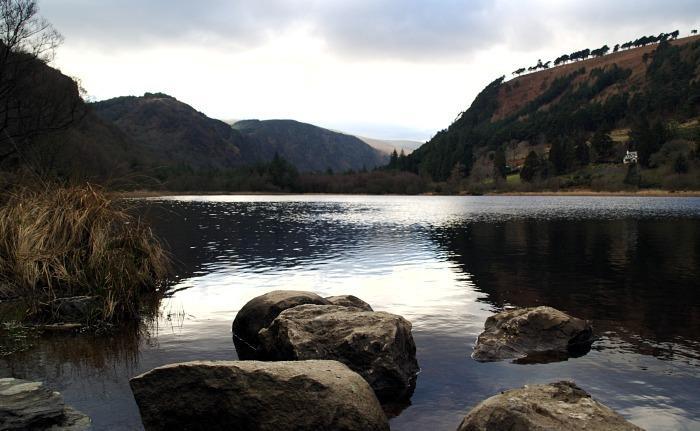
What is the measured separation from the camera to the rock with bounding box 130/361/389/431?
925 cm

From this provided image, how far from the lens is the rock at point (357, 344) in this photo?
1279cm

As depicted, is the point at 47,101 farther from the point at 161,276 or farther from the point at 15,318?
the point at 15,318

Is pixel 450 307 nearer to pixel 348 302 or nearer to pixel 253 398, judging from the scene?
pixel 348 302

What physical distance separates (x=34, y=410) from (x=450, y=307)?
1708 centimetres

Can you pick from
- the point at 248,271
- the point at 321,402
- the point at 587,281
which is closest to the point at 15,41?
the point at 248,271

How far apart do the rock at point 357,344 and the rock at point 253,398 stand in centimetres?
280

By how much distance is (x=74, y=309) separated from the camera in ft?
57.9

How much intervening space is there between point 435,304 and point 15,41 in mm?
36780

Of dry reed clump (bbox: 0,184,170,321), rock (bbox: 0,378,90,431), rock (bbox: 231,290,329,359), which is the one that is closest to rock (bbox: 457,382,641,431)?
rock (bbox: 0,378,90,431)

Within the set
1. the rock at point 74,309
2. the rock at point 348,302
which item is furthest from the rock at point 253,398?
the rock at point 74,309

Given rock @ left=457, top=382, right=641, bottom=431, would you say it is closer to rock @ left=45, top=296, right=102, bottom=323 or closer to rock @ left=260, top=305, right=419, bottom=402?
rock @ left=260, top=305, right=419, bottom=402

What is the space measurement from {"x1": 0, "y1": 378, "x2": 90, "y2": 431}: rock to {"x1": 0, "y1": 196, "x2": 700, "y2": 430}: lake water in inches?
22.2

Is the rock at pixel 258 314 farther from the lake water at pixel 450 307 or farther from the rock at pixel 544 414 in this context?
the rock at pixel 544 414

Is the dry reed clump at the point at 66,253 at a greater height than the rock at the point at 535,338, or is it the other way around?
the dry reed clump at the point at 66,253
